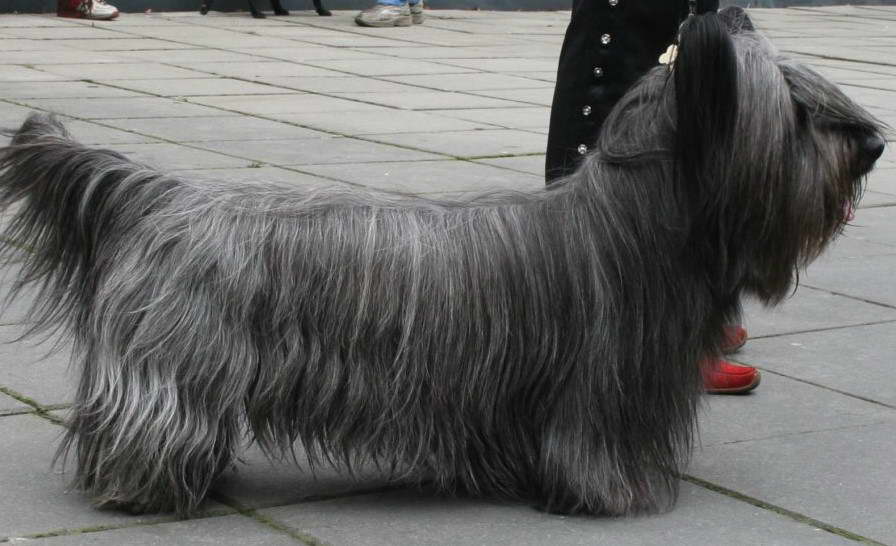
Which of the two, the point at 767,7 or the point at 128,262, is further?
the point at 767,7

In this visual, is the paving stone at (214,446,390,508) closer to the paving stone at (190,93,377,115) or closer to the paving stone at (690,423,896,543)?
the paving stone at (690,423,896,543)

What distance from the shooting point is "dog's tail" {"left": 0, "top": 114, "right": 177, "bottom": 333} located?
150 inches

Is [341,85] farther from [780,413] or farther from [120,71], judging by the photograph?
[780,413]

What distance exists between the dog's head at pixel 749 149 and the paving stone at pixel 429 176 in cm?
406

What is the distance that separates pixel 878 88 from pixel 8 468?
10.7 meters

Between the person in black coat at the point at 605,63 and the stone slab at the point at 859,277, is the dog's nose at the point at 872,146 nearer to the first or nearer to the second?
the person in black coat at the point at 605,63

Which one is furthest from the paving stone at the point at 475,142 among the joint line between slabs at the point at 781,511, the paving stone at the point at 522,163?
the joint line between slabs at the point at 781,511

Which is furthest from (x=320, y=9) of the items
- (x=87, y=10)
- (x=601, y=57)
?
(x=601, y=57)

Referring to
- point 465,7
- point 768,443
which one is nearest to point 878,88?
point 465,7

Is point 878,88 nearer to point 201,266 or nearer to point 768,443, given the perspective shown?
point 768,443

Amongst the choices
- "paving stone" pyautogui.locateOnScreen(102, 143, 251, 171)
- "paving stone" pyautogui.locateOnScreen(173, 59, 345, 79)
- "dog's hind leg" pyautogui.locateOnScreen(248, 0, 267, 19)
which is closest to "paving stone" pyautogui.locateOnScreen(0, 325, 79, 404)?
"paving stone" pyautogui.locateOnScreen(102, 143, 251, 171)

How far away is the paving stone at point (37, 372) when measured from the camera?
15.6 ft

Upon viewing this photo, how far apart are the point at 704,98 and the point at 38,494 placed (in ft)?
6.67

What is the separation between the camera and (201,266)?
3723 mm
